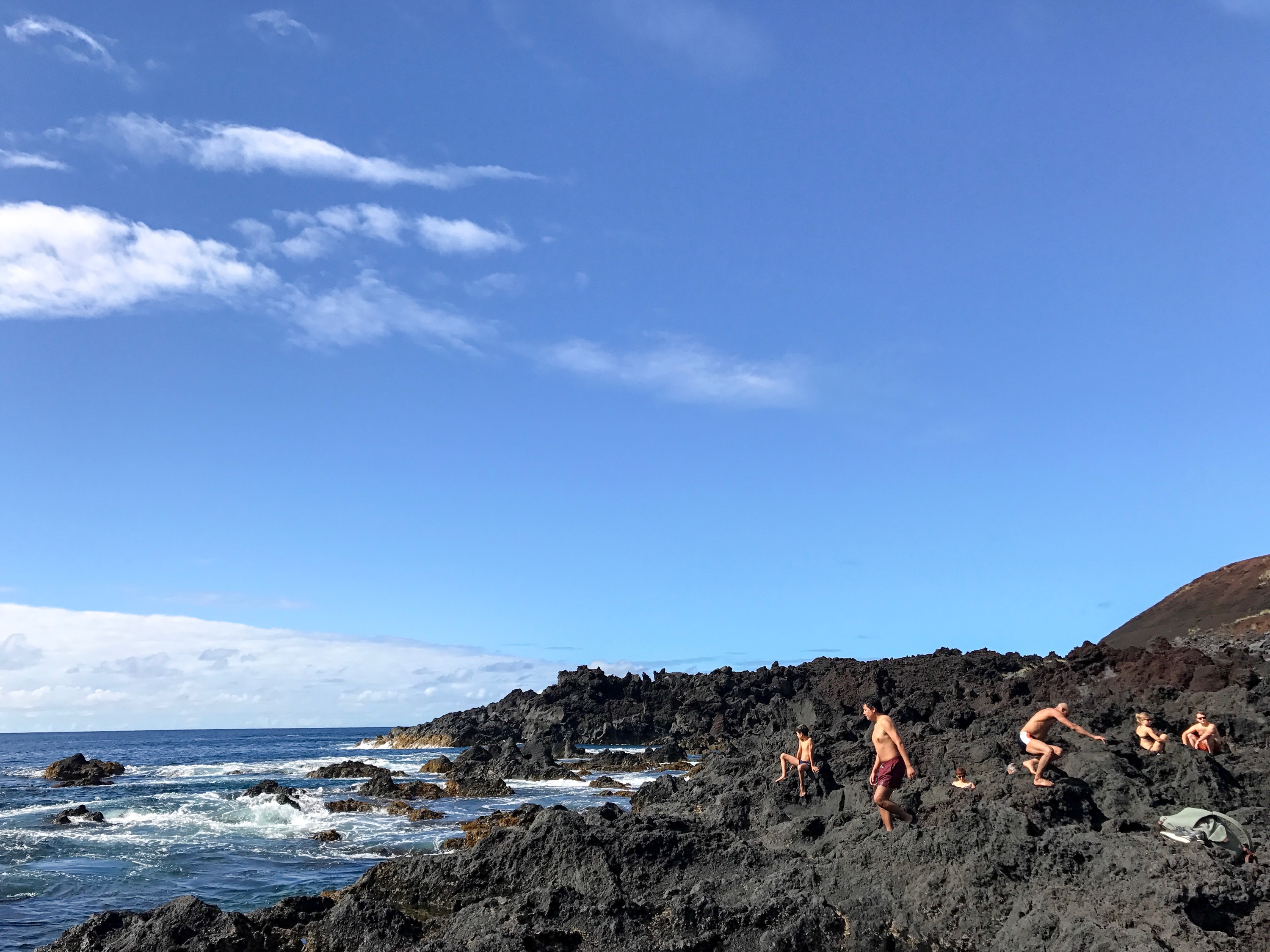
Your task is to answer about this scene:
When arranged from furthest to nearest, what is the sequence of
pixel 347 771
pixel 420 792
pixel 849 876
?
pixel 347 771
pixel 420 792
pixel 849 876

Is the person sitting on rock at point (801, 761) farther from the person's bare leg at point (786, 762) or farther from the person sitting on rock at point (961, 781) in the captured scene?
the person sitting on rock at point (961, 781)

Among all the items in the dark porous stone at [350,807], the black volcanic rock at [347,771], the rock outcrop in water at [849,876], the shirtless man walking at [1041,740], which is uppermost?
the shirtless man walking at [1041,740]

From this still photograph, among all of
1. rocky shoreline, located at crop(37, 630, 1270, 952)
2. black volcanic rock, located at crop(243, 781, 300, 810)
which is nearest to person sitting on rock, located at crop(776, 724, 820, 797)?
rocky shoreline, located at crop(37, 630, 1270, 952)

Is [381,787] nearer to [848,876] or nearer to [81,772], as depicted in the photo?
[848,876]

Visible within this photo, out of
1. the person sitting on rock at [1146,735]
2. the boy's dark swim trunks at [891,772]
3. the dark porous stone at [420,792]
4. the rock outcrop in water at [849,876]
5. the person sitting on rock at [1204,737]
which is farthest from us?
the dark porous stone at [420,792]

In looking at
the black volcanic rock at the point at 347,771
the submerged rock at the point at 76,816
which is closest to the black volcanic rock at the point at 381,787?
the submerged rock at the point at 76,816

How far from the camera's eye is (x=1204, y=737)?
1580 cm

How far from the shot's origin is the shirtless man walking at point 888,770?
36.5 ft

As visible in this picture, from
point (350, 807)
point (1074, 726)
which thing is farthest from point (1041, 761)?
point (350, 807)

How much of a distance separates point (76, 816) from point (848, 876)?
27.8 m

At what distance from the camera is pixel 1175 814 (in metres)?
10.2

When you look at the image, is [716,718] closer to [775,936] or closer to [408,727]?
[408,727]

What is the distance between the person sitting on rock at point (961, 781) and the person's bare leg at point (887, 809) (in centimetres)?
203

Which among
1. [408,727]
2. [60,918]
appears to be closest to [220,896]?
[60,918]
